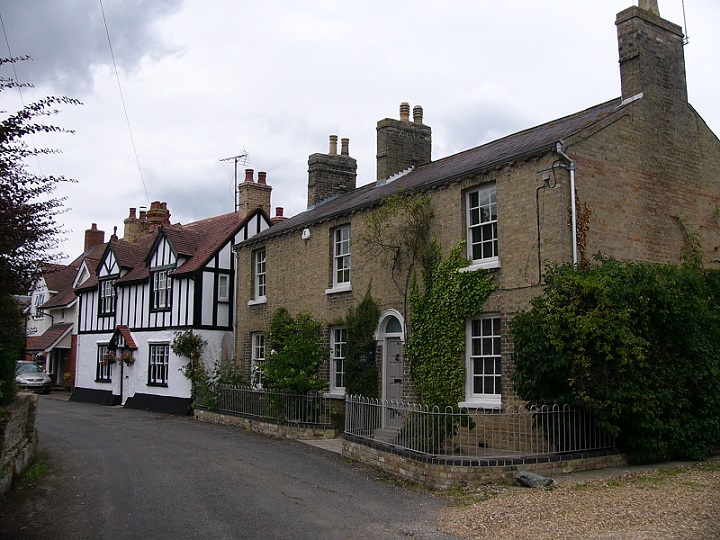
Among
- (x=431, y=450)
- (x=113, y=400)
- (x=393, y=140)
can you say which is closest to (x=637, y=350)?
(x=431, y=450)

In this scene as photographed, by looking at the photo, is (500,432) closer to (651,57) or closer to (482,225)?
(482,225)

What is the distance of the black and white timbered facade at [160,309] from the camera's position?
2559 centimetres

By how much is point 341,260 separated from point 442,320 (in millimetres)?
5352

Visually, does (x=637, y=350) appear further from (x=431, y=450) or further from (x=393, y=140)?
(x=393, y=140)

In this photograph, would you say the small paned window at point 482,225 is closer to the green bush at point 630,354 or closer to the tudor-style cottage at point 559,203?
the tudor-style cottage at point 559,203

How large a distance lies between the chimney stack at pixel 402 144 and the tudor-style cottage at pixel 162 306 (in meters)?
6.52

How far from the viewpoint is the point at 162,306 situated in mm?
27172

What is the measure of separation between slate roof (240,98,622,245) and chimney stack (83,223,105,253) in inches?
1051

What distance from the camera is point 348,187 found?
2656 centimetres

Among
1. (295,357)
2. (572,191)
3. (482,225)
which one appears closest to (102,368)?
(295,357)

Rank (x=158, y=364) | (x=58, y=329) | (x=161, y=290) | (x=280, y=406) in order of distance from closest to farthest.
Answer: (x=280, y=406) < (x=158, y=364) < (x=161, y=290) < (x=58, y=329)

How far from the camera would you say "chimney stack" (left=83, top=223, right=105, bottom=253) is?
154 feet

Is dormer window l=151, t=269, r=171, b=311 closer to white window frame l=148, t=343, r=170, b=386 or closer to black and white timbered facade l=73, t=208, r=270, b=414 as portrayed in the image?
black and white timbered facade l=73, t=208, r=270, b=414

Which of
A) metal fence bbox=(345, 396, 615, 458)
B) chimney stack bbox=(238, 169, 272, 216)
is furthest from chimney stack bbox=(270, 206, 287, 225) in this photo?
metal fence bbox=(345, 396, 615, 458)
